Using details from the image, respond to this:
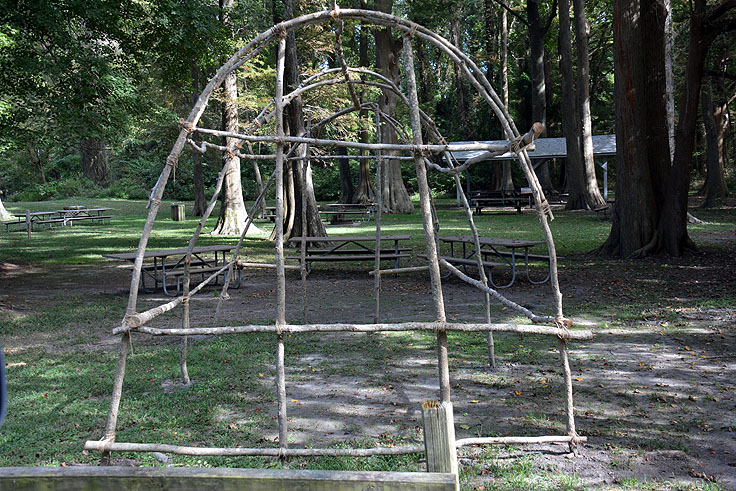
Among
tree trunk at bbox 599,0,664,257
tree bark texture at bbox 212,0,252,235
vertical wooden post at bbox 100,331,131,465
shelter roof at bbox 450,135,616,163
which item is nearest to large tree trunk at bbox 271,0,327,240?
tree bark texture at bbox 212,0,252,235

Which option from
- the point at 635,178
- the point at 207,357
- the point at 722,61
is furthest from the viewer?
the point at 722,61

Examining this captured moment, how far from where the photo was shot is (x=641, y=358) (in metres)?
5.87

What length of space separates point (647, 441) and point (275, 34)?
12.1 ft

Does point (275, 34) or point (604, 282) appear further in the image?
point (604, 282)

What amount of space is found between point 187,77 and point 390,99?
12.0 m

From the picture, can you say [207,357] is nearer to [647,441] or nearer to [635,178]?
[647,441]

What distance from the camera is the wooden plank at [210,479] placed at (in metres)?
1.90

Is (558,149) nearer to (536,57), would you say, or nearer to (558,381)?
(536,57)

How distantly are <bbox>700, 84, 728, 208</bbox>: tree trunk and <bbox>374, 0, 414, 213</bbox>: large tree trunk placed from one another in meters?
11.5

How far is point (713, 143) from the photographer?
22719 mm

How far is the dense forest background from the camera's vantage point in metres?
10.5

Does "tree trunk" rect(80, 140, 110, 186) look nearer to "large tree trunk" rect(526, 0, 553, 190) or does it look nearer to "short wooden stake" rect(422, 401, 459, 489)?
"large tree trunk" rect(526, 0, 553, 190)

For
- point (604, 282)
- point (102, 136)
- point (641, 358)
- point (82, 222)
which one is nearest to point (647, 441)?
point (641, 358)

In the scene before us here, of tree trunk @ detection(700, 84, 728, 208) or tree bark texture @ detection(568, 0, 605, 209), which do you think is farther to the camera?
tree bark texture @ detection(568, 0, 605, 209)
